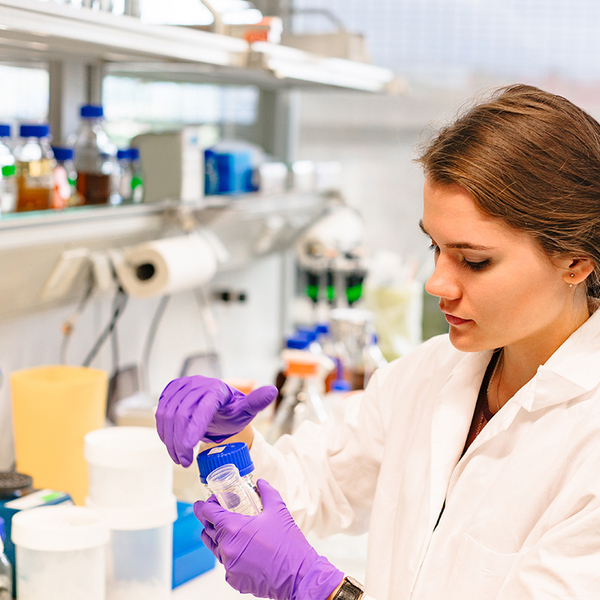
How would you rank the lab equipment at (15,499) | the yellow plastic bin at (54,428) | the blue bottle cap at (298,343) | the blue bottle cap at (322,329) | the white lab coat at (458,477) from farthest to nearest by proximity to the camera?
1. the blue bottle cap at (322,329)
2. the blue bottle cap at (298,343)
3. the yellow plastic bin at (54,428)
4. the lab equipment at (15,499)
5. the white lab coat at (458,477)

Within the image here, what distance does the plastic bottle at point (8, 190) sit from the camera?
5.17ft

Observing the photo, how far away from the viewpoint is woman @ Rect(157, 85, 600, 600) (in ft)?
3.36

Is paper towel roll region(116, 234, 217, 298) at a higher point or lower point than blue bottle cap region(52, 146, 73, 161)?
lower

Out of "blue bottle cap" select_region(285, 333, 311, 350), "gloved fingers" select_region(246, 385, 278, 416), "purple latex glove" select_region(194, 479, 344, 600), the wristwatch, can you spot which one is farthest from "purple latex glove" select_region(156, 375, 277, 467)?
"blue bottle cap" select_region(285, 333, 311, 350)

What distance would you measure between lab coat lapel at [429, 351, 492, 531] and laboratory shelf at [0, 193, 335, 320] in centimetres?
85

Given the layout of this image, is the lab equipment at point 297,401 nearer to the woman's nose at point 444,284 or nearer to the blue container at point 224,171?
the blue container at point 224,171

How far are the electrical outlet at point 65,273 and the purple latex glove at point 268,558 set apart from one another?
2.58 ft

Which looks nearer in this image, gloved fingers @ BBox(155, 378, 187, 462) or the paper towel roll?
gloved fingers @ BBox(155, 378, 187, 462)

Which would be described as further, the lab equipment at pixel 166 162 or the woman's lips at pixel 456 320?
the lab equipment at pixel 166 162

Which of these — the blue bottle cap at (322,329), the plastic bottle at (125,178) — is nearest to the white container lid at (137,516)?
the plastic bottle at (125,178)

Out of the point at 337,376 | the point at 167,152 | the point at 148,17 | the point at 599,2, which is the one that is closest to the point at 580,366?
the point at 148,17

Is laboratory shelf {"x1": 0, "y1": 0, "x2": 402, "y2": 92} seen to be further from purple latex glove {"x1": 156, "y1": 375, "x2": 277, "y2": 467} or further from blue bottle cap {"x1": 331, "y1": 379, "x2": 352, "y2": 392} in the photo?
blue bottle cap {"x1": 331, "y1": 379, "x2": 352, "y2": 392}

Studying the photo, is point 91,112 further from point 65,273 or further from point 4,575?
point 4,575

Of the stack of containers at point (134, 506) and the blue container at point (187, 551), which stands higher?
the stack of containers at point (134, 506)
